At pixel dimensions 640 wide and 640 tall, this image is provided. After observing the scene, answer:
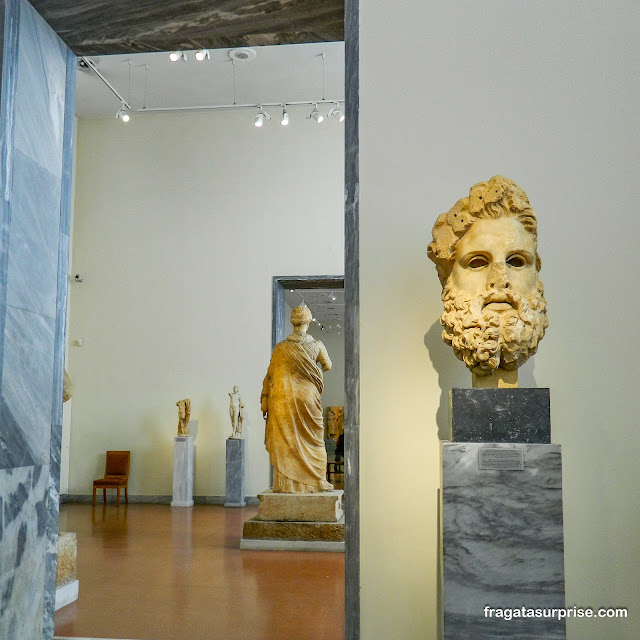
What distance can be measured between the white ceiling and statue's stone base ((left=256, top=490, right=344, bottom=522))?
712 cm

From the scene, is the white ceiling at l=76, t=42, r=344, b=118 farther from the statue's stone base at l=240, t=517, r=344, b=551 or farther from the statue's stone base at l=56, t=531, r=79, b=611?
the statue's stone base at l=56, t=531, r=79, b=611

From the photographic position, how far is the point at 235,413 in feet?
42.2

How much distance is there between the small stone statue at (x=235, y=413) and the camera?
1285 cm

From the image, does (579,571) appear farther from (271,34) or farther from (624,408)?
(271,34)

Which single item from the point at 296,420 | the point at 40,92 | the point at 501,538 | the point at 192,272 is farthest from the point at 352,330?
the point at 192,272

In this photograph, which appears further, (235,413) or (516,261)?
(235,413)

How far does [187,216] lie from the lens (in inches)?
543

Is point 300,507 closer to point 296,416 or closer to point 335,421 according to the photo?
point 296,416

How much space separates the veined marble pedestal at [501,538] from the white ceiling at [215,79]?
1015cm

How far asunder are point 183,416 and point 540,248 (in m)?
10.1

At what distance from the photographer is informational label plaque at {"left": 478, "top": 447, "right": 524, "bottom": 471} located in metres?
2.83

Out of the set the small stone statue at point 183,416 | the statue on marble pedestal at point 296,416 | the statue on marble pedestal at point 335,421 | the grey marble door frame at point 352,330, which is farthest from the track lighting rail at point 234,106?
the grey marble door frame at point 352,330

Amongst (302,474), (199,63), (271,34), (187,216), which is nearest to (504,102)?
(271,34)

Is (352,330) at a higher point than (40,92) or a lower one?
lower
